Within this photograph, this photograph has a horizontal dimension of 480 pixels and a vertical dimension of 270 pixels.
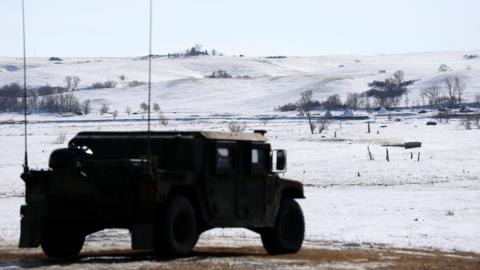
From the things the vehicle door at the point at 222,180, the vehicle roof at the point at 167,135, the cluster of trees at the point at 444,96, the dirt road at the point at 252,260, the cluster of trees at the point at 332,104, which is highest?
the cluster of trees at the point at 444,96

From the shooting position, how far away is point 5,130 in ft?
347

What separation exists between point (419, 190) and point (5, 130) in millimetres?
69587

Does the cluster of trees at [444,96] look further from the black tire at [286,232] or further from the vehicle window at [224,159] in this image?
the vehicle window at [224,159]

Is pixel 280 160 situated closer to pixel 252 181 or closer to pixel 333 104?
pixel 252 181

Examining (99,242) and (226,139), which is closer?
(226,139)

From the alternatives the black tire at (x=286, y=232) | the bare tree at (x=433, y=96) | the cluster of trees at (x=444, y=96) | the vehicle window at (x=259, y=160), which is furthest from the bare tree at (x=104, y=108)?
the vehicle window at (x=259, y=160)

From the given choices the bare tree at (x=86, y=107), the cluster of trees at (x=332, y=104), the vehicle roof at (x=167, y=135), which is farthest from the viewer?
the bare tree at (x=86, y=107)

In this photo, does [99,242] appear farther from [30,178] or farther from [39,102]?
[39,102]

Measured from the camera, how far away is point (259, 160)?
1877 cm

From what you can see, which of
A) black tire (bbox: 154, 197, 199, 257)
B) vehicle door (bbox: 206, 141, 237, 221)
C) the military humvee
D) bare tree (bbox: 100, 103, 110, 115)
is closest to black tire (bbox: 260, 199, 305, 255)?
the military humvee

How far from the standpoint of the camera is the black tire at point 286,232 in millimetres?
19219

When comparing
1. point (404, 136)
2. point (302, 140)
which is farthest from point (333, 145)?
point (404, 136)

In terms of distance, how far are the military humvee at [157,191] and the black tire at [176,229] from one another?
0.6 inches

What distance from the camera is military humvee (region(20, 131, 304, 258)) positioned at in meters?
16.0
